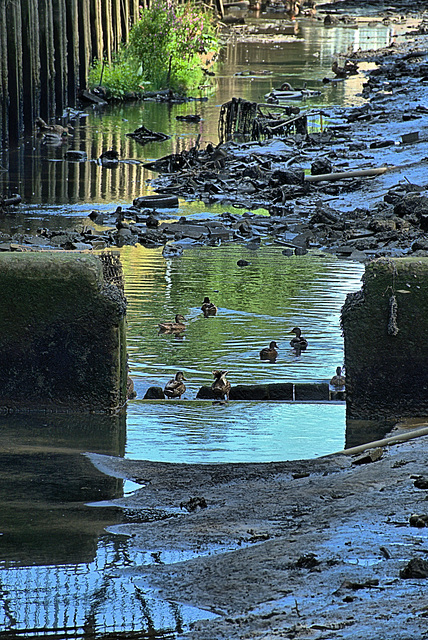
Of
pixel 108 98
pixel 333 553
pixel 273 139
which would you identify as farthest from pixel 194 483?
pixel 108 98

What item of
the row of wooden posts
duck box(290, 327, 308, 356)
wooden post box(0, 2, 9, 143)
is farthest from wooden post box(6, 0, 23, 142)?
duck box(290, 327, 308, 356)

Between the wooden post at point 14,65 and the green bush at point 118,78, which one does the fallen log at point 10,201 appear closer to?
the wooden post at point 14,65

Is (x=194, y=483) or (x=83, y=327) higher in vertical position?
(x=83, y=327)

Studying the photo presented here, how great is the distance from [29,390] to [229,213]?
8.54 metres

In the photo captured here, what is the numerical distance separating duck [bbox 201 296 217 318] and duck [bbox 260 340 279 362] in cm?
145

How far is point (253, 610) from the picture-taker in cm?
390

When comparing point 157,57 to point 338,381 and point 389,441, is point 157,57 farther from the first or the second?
point 389,441

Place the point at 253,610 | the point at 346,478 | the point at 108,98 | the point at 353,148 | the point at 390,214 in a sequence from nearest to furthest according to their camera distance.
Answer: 1. the point at 253,610
2. the point at 346,478
3. the point at 390,214
4. the point at 353,148
5. the point at 108,98

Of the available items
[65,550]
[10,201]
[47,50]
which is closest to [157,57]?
[47,50]

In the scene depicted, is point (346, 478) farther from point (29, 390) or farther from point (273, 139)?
point (273, 139)

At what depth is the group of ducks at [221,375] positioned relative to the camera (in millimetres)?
7723

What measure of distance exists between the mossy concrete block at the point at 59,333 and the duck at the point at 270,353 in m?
2.10

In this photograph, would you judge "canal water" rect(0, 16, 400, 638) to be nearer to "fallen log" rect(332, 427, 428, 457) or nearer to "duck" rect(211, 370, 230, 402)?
"duck" rect(211, 370, 230, 402)

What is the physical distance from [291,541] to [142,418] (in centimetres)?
275
